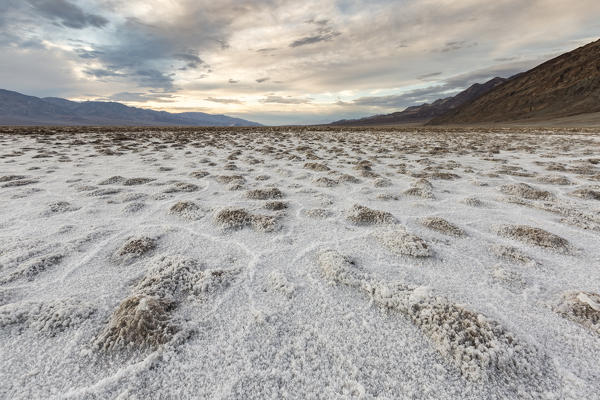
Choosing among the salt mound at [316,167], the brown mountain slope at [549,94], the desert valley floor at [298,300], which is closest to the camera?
the desert valley floor at [298,300]

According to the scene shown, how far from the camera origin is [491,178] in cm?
652

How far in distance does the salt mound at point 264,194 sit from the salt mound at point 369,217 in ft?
5.34

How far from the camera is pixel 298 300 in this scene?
2160mm

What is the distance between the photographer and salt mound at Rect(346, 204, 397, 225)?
3.75 metres

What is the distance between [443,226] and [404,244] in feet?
3.15

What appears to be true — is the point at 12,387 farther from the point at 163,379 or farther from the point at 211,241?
the point at 211,241

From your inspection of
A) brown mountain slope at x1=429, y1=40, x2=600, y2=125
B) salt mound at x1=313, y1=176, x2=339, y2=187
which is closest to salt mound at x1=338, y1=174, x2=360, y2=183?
salt mound at x1=313, y1=176, x2=339, y2=187

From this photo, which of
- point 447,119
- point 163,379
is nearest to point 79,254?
point 163,379

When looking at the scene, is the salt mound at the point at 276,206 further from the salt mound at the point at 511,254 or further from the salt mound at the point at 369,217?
the salt mound at the point at 511,254

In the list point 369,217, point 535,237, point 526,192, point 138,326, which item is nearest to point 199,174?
point 369,217

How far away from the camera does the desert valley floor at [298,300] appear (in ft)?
4.95

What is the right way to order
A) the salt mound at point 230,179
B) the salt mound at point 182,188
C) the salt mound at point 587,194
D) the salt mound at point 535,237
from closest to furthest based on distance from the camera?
1. the salt mound at point 535,237
2. the salt mound at point 587,194
3. the salt mound at point 182,188
4. the salt mound at point 230,179

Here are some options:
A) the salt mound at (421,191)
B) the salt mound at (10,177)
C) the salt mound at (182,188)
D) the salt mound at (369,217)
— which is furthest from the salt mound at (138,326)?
the salt mound at (10,177)

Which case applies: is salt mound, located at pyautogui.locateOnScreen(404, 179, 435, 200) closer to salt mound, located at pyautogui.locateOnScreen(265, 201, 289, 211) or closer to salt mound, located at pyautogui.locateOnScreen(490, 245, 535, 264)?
salt mound, located at pyautogui.locateOnScreen(490, 245, 535, 264)
